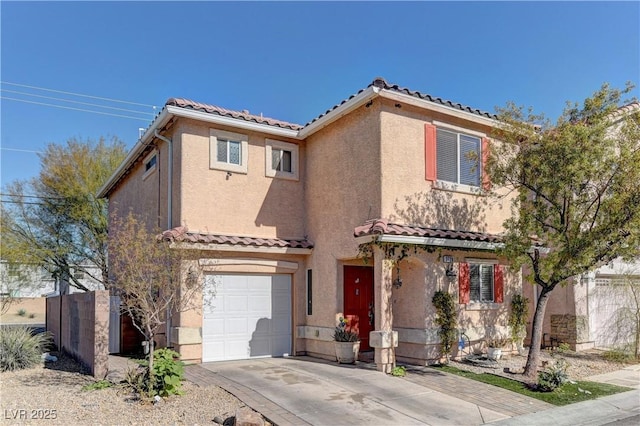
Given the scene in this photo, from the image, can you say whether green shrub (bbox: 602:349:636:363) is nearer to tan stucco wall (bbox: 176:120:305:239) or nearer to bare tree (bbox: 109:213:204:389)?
tan stucco wall (bbox: 176:120:305:239)

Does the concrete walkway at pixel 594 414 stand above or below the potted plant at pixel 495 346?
below

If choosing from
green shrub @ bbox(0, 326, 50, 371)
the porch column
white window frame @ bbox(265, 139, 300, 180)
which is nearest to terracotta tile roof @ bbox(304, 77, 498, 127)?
white window frame @ bbox(265, 139, 300, 180)

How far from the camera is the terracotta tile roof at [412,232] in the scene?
38.1ft

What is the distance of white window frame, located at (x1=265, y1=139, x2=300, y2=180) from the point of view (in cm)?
1501

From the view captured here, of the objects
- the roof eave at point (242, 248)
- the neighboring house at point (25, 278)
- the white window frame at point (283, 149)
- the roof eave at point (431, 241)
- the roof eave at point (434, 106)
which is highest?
the roof eave at point (434, 106)

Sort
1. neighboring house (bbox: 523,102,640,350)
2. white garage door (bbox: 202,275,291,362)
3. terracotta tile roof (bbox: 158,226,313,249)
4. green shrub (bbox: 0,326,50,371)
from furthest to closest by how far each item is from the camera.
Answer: neighboring house (bbox: 523,102,640,350), white garage door (bbox: 202,275,291,362), terracotta tile roof (bbox: 158,226,313,249), green shrub (bbox: 0,326,50,371)

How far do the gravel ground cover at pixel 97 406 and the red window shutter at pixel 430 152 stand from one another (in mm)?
7651

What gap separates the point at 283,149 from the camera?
15.4 metres

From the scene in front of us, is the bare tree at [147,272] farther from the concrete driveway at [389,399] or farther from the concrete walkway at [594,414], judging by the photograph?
the concrete walkway at [594,414]

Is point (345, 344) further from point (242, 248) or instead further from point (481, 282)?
point (481, 282)

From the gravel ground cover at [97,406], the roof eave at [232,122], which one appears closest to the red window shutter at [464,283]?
the roof eave at [232,122]

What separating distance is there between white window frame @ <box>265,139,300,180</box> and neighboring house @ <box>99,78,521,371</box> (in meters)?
0.04

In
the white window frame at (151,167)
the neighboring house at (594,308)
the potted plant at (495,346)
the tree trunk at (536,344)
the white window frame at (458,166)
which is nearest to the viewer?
the tree trunk at (536,344)

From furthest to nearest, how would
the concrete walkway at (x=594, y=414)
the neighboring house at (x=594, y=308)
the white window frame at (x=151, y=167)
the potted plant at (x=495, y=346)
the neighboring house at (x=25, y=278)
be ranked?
the neighboring house at (x=25, y=278) < the white window frame at (x=151, y=167) < the neighboring house at (x=594, y=308) < the potted plant at (x=495, y=346) < the concrete walkway at (x=594, y=414)
